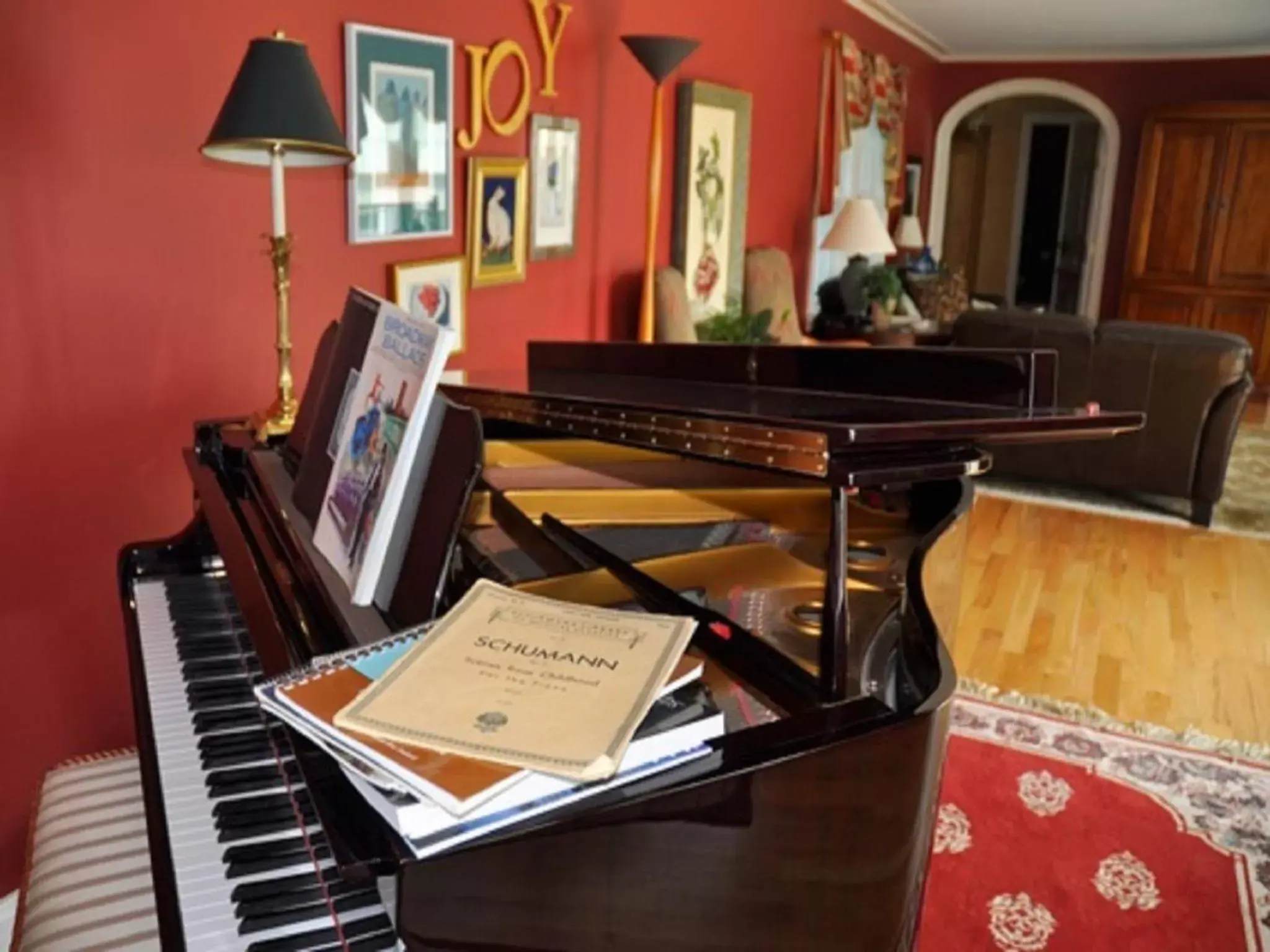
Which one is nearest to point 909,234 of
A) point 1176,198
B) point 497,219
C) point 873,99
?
point 873,99

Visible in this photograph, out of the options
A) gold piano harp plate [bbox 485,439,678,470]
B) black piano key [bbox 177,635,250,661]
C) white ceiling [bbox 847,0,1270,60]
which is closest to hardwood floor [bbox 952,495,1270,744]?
gold piano harp plate [bbox 485,439,678,470]

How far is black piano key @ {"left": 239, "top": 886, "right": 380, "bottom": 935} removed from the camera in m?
1.03

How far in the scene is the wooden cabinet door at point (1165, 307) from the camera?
868 cm

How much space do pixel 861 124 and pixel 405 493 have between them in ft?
21.5

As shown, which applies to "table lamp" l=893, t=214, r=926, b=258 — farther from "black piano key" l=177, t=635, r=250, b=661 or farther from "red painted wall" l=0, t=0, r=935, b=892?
"black piano key" l=177, t=635, r=250, b=661

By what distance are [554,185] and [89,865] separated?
2920 mm

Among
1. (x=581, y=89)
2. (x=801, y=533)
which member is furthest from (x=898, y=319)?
(x=801, y=533)

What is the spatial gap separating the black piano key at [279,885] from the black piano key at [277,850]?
21 mm

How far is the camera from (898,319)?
7.09 m

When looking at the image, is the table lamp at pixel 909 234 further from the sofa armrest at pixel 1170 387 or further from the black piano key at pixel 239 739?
the black piano key at pixel 239 739

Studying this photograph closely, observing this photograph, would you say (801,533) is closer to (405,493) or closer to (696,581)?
(696,581)

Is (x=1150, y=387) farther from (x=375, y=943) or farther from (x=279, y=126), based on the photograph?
(x=375, y=943)

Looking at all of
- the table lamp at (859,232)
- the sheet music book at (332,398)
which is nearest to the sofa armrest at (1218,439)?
the table lamp at (859,232)

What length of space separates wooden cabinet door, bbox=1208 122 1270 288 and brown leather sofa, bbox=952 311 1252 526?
12.9ft
